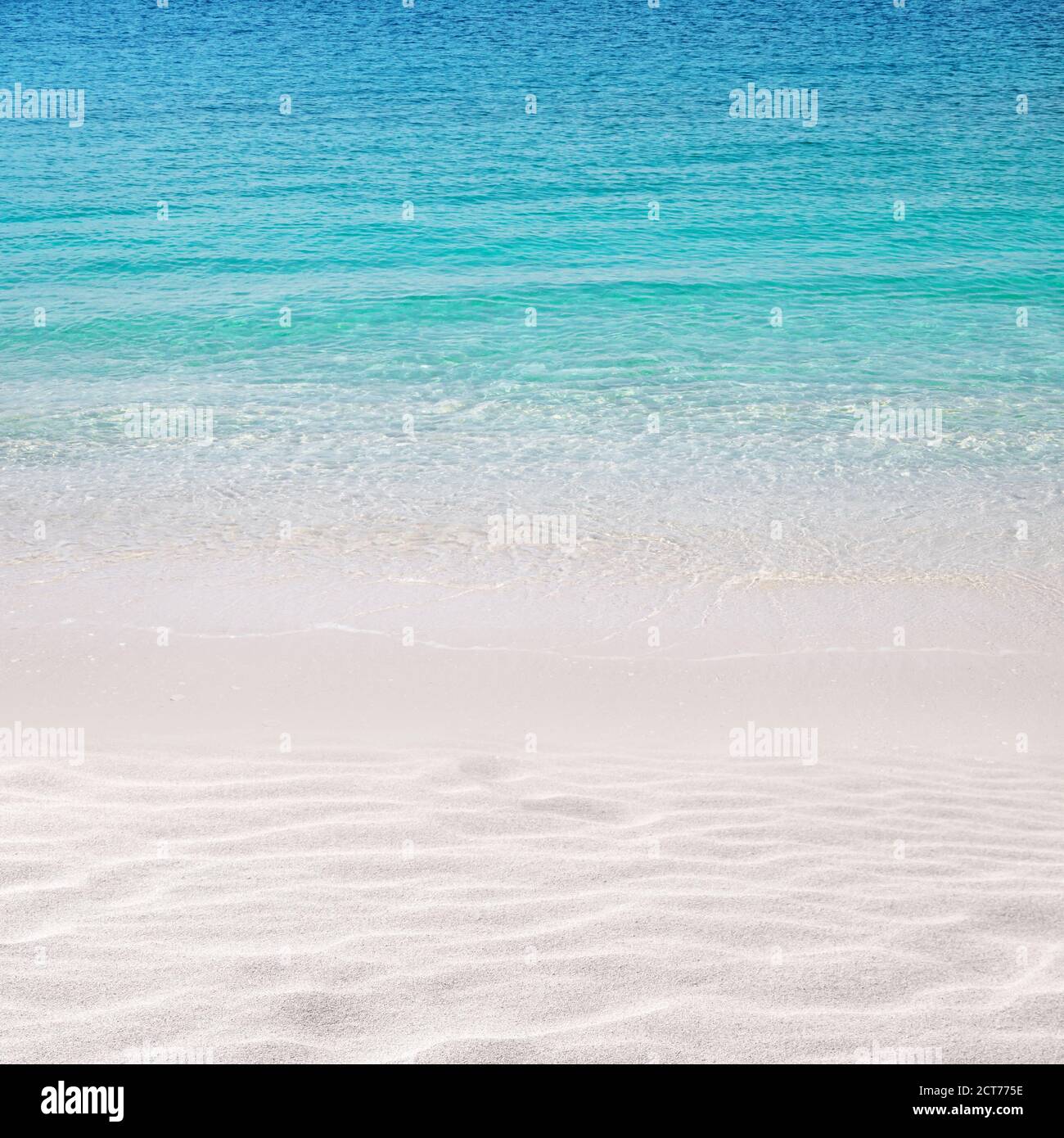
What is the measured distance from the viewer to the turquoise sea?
8.26 meters

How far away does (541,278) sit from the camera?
15.2m

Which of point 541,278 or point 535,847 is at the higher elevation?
point 541,278

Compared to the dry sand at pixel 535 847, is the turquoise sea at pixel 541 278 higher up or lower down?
higher up

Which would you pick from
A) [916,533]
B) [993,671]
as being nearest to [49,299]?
[916,533]

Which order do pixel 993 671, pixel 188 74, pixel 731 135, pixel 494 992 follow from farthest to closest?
pixel 188 74 < pixel 731 135 < pixel 993 671 < pixel 494 992

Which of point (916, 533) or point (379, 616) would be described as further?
point (916, 533)

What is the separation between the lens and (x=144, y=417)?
10.4 metres

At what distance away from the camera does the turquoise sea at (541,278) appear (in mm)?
8258

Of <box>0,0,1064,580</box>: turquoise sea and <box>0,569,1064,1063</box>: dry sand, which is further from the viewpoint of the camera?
<box>0,0,1064,580</box>: turquoise sea

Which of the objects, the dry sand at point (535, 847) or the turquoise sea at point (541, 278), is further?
the turquoise sea at point (541, 278)

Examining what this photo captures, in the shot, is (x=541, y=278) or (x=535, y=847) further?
(x=541, y=278)

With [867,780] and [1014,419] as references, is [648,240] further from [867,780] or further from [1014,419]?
[867,780]

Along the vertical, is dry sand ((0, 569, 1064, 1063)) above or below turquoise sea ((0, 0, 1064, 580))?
below
